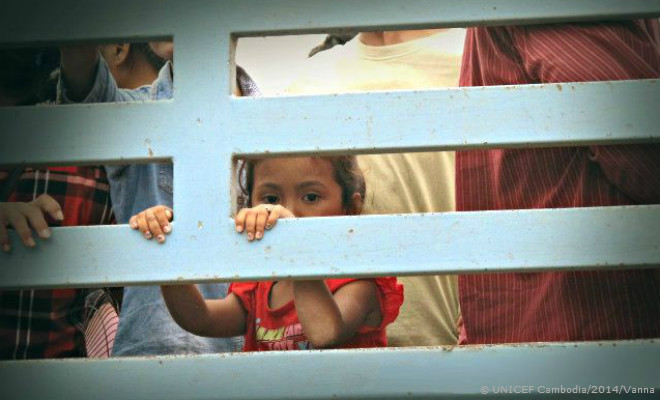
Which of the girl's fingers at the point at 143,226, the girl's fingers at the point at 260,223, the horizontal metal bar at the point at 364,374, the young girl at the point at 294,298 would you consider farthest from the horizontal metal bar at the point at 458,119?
the young girl at the point at 294,298

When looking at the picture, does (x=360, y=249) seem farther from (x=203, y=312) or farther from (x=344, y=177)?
(x=344, y=177)

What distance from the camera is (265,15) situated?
6.19ft

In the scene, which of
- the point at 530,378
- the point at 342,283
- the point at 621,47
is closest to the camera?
the point at 530,378

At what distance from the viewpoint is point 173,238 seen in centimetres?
186

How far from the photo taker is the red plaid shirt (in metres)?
2.53

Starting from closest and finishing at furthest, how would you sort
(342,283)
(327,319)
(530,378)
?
(530,378)
(327,319)
(342,283)

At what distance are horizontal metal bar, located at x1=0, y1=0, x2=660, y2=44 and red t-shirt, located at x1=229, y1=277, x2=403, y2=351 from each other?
95 centimetres

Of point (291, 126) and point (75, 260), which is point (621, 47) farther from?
point (75, 260)

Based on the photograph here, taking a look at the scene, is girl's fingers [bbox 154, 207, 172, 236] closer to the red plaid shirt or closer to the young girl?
the young girl

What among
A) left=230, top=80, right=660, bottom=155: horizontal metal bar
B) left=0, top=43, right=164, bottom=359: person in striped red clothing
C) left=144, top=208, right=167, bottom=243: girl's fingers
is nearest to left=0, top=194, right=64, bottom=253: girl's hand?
left=144, top=208, right=167, bottom=243: girl's fingers

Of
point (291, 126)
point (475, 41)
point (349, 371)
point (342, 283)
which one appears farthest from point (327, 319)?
point (475, 41)

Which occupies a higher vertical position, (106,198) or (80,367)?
(106,198)

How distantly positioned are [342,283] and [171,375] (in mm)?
838

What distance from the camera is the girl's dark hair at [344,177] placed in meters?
2.76
